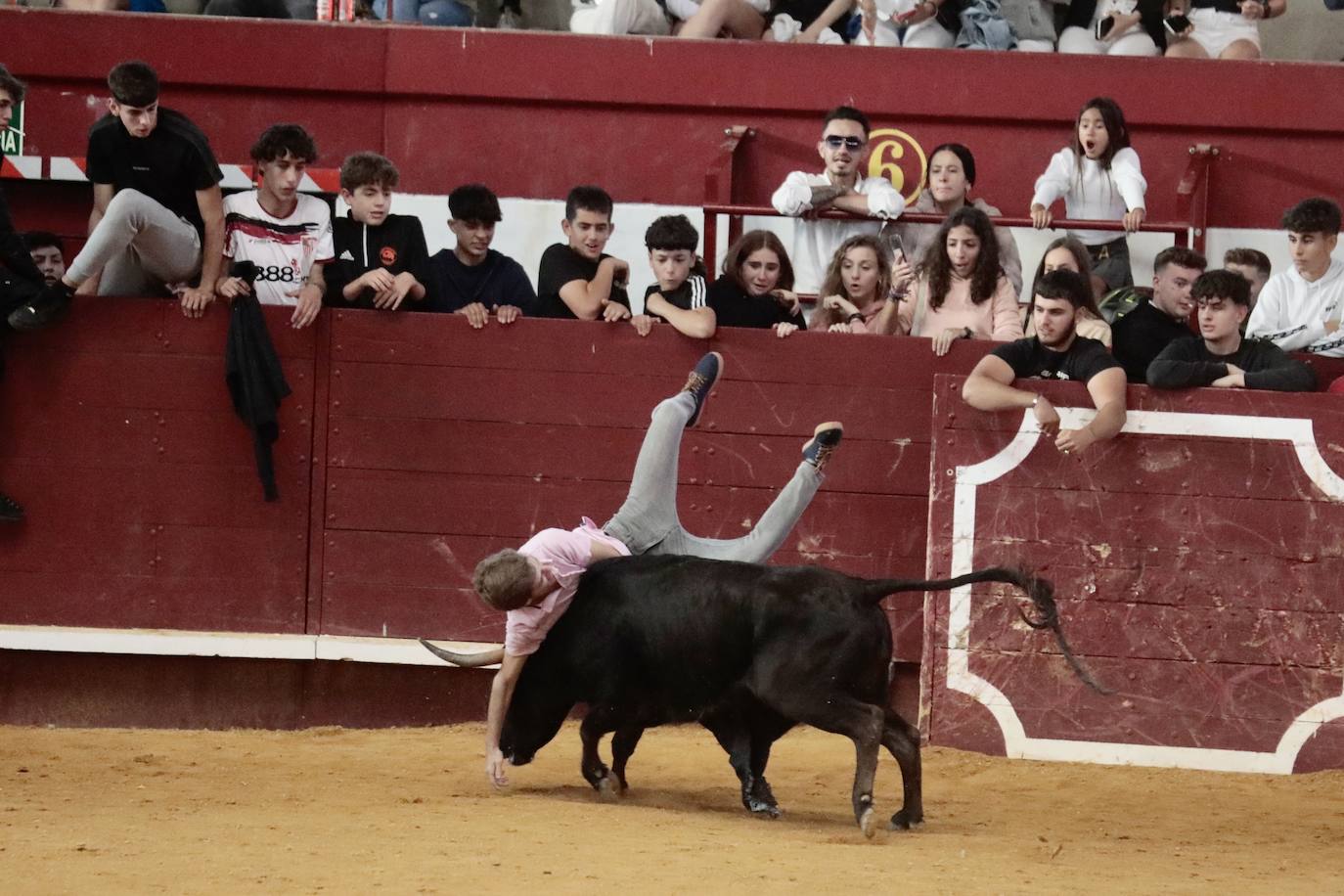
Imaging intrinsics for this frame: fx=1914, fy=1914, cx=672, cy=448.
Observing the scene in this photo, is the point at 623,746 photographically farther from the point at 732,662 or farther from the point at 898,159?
the point at 898,159

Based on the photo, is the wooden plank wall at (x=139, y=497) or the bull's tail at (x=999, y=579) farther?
the wooden plank wall at (x=139, y=497)

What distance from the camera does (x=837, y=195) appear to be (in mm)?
8438

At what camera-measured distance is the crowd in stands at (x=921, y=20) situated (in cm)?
971

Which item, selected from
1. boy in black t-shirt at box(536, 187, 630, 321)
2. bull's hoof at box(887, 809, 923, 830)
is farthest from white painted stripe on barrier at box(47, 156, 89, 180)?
bull's hoof at box(887, 809, 923, 830)

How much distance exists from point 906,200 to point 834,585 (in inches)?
167

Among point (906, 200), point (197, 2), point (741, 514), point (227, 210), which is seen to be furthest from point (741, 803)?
point (197, 2)

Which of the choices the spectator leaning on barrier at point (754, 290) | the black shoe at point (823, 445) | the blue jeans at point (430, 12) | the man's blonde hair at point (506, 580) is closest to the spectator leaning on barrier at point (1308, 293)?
the spectator leaning on barrier at point (754, 290)

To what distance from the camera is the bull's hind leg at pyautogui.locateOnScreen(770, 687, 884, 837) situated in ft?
17.8

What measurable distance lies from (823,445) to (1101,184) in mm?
2800

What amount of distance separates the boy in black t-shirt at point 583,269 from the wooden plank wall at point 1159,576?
4.48 ft

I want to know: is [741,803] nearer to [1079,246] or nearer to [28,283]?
[1079,246]

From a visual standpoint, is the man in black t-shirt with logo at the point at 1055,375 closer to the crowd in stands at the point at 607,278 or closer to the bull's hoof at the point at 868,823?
the crowd in stands at the point at 607,278

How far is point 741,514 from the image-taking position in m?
7.42

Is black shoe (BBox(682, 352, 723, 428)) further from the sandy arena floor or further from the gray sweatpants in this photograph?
the gray sweatpants
